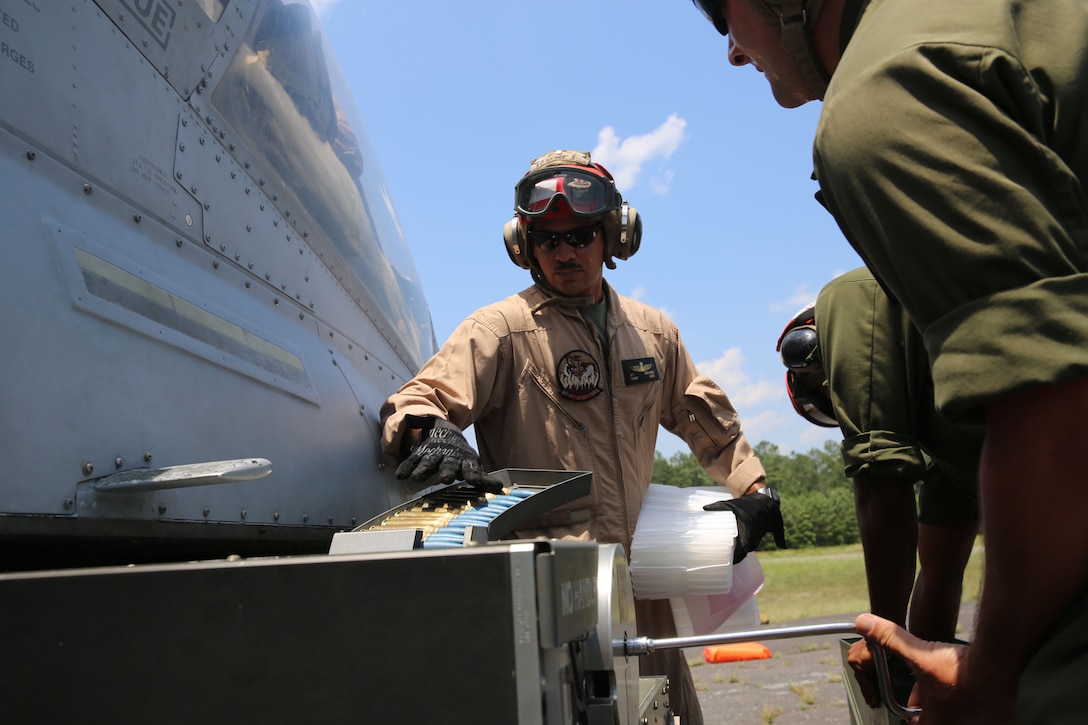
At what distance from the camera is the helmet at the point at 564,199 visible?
3117 mm

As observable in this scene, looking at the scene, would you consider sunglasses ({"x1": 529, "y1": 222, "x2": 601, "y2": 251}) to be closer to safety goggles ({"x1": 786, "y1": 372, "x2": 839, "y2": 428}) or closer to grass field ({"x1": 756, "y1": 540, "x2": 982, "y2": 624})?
safety goggles ({"x1": 786, "y1": 372, "x2": 839, "y2": 428})

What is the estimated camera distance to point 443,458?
2.29m

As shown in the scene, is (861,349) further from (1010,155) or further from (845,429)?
(1010,155)

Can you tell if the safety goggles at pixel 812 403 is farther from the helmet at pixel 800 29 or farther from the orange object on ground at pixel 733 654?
the orange object on ground at pixel 733 654

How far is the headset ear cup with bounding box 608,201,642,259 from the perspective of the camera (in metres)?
3.34

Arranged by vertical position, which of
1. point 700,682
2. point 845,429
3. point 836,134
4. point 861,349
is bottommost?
point 700,682

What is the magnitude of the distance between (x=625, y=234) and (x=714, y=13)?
1.84 meters

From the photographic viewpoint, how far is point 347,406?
2.58m

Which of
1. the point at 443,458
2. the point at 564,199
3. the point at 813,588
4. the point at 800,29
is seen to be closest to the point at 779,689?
the point at 564,199

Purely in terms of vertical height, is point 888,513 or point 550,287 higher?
point 550,287

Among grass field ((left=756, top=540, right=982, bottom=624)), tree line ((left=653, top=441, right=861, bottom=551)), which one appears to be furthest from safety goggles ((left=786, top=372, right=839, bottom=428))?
tree line ((left=653, top=441, right=861, bottom=551))

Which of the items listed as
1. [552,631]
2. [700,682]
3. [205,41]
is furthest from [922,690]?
[700,682]

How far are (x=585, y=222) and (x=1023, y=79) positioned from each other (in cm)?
230

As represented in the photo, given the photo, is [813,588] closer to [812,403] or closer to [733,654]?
[733,654]
